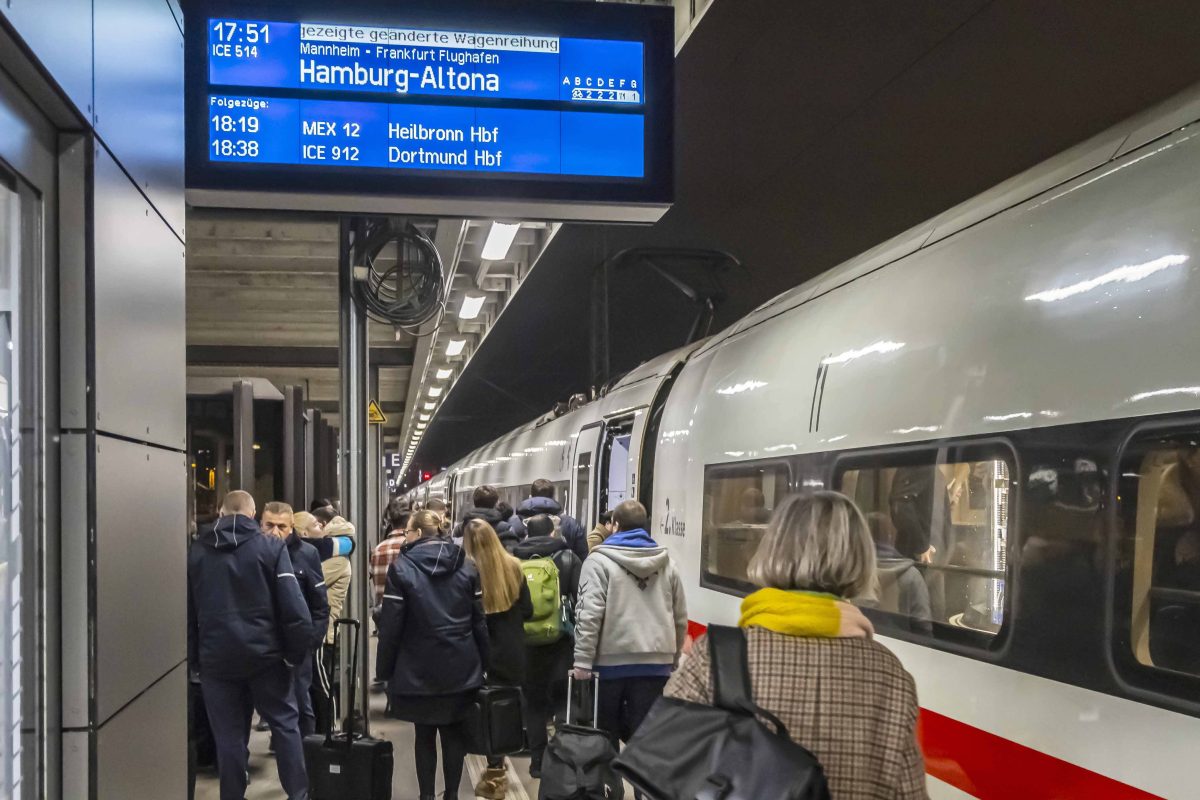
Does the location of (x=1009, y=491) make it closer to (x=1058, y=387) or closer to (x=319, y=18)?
(x=1058, y=387)

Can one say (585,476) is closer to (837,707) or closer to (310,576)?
(310,576)

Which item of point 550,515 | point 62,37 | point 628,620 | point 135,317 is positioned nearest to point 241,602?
point 628,620

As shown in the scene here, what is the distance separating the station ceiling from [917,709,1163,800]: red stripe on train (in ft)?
12.5

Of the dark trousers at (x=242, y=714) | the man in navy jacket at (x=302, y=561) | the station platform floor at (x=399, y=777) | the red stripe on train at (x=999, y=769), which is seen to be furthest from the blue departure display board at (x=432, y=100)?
the station platform floor at (x=399, y=777)

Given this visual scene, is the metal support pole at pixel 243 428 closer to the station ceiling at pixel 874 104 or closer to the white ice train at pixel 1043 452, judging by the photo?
the station ceiling at pixel 874 104

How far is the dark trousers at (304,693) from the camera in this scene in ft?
22.4

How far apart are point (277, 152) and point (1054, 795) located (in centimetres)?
348

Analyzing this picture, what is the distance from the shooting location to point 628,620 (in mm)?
6098

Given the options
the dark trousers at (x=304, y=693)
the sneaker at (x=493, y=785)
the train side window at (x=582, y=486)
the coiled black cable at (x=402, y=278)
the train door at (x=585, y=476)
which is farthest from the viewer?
the train side window at (x=582, y=486)

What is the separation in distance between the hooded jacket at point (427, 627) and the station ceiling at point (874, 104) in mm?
2318

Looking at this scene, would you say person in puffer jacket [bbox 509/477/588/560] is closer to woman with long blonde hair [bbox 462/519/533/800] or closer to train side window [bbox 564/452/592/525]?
woman with long blonde hair [bbox 462/519/533/800]

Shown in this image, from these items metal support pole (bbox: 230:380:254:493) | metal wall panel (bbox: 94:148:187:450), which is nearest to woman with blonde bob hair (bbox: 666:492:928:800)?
metal wall panel (bbox: 94:148:187:450)

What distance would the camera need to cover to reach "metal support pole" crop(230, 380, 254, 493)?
30.1ft

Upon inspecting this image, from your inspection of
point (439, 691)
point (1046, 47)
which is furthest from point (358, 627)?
point (1046, 47)
